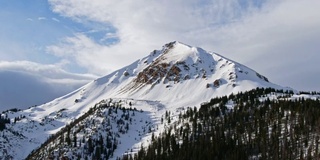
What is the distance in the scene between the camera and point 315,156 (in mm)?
197000

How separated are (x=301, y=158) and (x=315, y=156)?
6128 mm

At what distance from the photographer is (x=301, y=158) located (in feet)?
655
